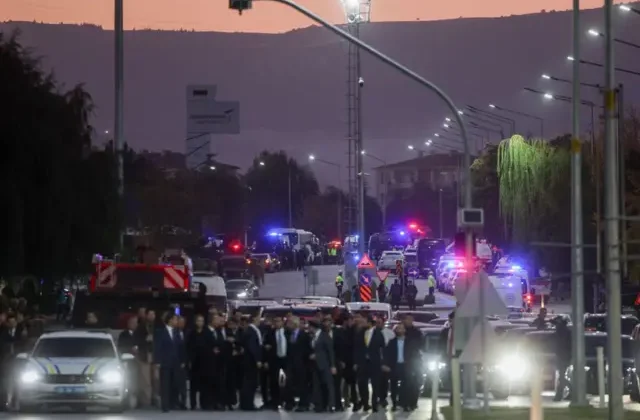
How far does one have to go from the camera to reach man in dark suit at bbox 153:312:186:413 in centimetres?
2853

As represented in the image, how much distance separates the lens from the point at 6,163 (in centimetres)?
3747

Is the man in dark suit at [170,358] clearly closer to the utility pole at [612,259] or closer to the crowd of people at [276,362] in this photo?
the crowd of people at [276,362]

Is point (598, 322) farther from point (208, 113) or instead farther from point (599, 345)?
point (208, 113)

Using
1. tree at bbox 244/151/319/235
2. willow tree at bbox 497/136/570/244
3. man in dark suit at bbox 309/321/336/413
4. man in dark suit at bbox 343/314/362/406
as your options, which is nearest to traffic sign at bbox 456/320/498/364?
man in dark suit at bbox 309/321/336/413

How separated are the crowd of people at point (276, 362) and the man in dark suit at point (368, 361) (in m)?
0.02

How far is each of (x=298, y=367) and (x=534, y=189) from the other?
46761 mm

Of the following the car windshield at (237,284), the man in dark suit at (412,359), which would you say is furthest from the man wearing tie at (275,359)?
the car windshield at (237,284)

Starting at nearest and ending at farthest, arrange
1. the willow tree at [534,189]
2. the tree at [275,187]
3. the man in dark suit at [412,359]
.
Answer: the man in dark suit at [412,359] → the willow tree at [534,189] → the tree at [275,187]

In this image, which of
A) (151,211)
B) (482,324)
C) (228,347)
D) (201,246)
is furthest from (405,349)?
(201,246)

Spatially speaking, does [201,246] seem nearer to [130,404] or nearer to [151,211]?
[151,211]

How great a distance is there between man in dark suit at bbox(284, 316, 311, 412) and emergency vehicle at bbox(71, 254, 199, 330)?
350cm

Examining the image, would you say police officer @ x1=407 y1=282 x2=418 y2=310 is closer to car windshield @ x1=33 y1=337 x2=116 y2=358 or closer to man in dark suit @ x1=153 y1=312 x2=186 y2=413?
man in dark suit @ x1=153 y1=312 x2=186 y2=413

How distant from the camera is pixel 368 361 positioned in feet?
95.6

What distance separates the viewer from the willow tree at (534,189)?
73.6m
